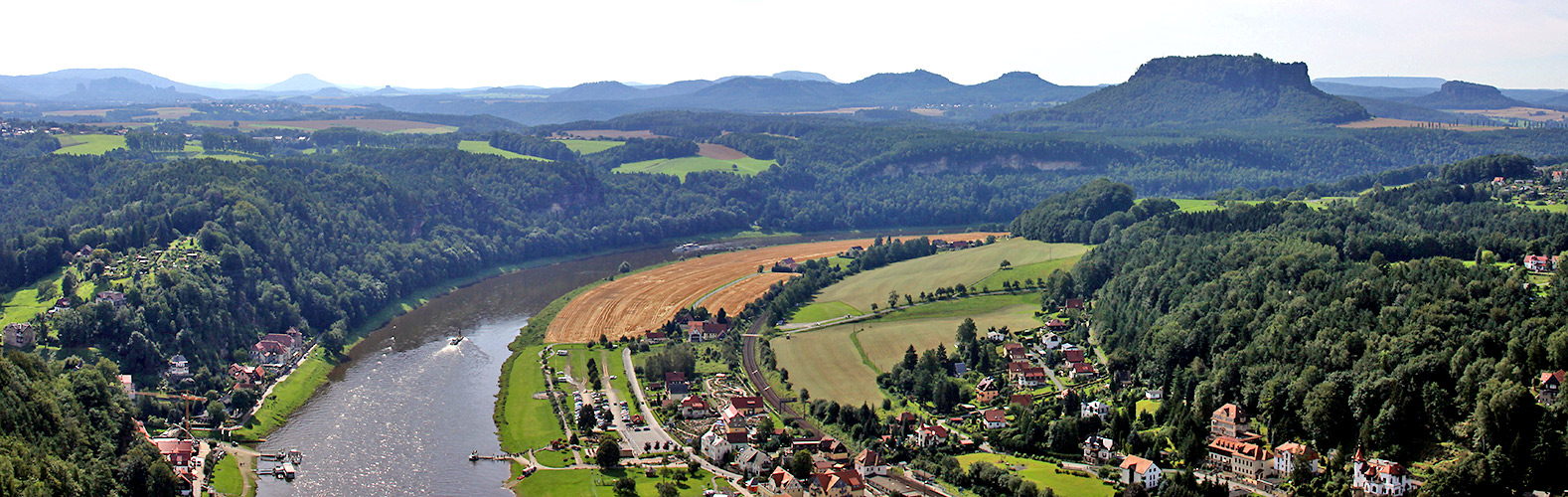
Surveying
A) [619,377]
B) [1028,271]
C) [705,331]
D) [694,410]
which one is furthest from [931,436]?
[1028,271]

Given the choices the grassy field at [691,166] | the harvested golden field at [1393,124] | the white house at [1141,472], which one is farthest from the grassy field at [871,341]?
the harvested golden field at [1393,124]

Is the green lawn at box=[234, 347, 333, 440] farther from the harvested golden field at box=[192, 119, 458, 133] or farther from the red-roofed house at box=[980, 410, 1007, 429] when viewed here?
the harvested golden field at box=[192, 119, 458, 133]

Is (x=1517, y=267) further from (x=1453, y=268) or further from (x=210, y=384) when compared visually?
(x=210, y=384)

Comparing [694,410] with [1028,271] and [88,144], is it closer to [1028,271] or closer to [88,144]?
[1028,271]

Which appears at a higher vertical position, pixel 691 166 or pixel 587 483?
pixel 691 166

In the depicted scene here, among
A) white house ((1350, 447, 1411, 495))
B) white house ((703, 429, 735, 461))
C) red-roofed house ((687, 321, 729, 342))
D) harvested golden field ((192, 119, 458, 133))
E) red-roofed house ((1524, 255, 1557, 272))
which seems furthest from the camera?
harvested golden field ((192, 119, 458, 133))

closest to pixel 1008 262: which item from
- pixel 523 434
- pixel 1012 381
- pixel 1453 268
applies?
pixel 1012 381

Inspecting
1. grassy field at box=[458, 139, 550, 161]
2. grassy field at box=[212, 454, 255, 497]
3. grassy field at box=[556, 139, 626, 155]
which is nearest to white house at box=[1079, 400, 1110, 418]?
grassy field at box=[212, 454, 255, 497]

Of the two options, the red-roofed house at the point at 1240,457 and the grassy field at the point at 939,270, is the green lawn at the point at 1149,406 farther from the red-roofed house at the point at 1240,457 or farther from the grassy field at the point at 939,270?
the grassy field at the point at 939,270
